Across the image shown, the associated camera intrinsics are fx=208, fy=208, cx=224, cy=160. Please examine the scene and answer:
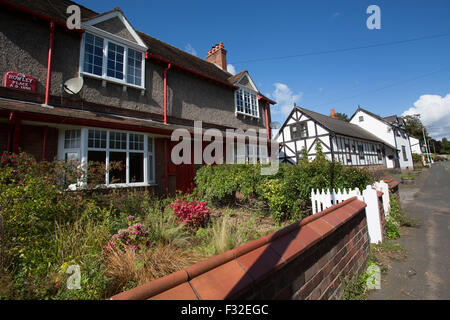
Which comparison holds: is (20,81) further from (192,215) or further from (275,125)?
Answer: (275,125)

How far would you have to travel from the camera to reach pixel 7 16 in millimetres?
6406

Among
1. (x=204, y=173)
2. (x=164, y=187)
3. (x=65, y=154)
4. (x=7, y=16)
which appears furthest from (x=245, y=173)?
(x=7, y=16)

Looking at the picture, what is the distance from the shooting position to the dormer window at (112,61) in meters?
7.77

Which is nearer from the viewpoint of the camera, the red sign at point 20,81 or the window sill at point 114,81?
the red sign at point 20,81

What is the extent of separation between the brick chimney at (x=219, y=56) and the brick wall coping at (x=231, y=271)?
53.4 ft

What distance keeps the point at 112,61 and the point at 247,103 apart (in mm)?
8678

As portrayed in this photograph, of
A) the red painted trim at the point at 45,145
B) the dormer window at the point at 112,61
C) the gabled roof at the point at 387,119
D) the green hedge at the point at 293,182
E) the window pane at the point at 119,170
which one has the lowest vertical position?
the green hedge at the point at 293,182

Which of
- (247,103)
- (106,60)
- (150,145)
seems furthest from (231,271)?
(247,103)

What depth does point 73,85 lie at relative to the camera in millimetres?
7059

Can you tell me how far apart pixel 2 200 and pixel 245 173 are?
5.11 m

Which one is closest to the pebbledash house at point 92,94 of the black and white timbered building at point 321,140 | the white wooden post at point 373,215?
the white wooden post at point 373,215

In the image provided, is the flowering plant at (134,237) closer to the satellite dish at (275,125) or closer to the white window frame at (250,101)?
the white window frame at (250,101)

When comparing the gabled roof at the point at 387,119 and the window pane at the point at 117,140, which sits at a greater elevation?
the gabled roof at the point at 387,119
